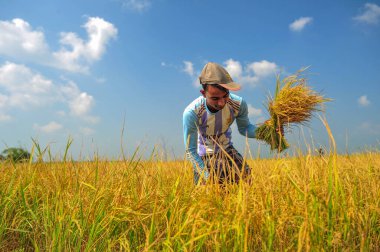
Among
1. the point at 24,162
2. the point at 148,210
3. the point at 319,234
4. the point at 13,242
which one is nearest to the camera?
the point at 319,234

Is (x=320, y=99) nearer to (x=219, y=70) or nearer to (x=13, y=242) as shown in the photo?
(x=219, y=70)

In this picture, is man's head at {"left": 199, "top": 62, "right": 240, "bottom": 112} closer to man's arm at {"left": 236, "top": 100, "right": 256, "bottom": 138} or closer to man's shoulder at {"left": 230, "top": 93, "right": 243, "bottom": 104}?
man's shoulder at {"left": 230, "top": 93, "right": 243, "bottom": 104}

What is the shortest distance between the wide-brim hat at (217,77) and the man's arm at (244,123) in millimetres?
575

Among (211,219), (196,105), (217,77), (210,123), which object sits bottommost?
(211,219)

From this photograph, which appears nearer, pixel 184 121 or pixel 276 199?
pixel 276 199

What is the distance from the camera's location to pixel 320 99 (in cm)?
342

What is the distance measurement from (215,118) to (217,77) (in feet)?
1.85

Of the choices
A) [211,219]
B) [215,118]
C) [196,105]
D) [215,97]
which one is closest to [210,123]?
[215,118]

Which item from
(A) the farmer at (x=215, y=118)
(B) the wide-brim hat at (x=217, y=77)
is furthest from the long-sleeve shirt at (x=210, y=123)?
(B) the wide-brim hat at (x=217, y=77)

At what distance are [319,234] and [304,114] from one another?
179cm

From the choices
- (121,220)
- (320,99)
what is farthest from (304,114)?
(121,220)

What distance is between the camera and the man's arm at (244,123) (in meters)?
3.99

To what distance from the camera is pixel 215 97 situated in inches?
138

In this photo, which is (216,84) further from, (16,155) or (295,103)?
(16,155)
